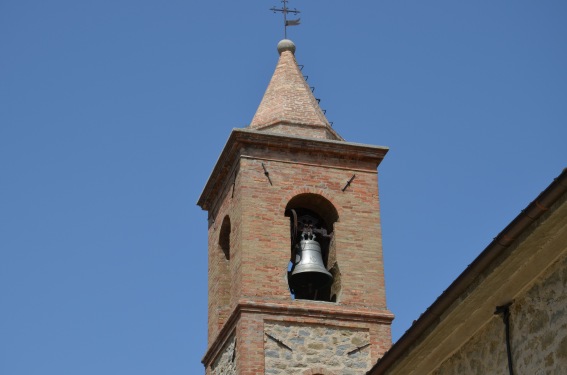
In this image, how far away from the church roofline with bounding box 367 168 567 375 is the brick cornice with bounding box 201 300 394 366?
164 inches

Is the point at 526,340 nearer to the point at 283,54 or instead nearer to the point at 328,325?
the point at 328,325

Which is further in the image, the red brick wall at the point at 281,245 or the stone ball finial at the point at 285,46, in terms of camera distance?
the stone ball finial at the point at 285,46

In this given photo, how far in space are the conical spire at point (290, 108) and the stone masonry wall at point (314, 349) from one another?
317 cm

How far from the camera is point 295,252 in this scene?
16484 mm

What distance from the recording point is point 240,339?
1509 centimetres

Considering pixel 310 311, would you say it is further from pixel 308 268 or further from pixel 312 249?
pixel 312 249

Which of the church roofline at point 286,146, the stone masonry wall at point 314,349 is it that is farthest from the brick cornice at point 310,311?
the church roofline at point 286,146

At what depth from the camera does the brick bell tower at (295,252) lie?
15.3 metres

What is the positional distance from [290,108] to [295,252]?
2376mm

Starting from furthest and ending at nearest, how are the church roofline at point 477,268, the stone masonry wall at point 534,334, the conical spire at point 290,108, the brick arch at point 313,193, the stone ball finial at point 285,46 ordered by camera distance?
1. the stone ball finial at point 285,46
2. the conical spire at point 290,108
3. the brick arch at point 313,193
4. the stone masonry wall at point 534,334
5. the church roofline at point 477,268

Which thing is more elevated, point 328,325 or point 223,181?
point 223,181

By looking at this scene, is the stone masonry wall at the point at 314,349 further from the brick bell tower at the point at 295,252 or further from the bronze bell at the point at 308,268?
the bronze bell at the point at 308,268

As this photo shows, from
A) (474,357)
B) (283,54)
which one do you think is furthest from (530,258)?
(283,54)

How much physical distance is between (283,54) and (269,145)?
3036mm
